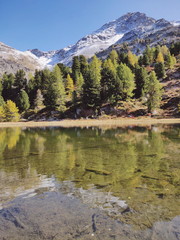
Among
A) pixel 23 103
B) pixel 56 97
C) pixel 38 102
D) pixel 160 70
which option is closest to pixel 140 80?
pixel 160 70

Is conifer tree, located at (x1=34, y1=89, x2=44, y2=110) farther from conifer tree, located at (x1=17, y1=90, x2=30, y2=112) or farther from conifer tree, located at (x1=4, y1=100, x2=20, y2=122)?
conifer tree, located at (x1=4, y1=100, x2=20, y2=122)

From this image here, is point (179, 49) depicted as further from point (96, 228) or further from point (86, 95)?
point (96, 228)

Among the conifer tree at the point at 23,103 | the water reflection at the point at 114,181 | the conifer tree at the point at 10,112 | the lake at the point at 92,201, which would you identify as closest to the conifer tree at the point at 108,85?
the conifer tree at the point at 23,103

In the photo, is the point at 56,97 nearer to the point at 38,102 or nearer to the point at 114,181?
the point at 38,102

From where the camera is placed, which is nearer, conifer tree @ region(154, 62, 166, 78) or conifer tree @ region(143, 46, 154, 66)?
conifer tree @ region(154, 62, 166, 78)

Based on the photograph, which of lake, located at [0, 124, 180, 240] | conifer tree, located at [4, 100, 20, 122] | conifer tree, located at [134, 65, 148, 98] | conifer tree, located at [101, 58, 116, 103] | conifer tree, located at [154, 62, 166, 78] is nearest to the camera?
lake, located at [0, 124, 180, 240]

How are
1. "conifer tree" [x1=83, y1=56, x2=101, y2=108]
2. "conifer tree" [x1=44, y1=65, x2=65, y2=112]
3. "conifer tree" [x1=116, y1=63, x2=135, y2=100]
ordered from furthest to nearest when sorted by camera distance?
"conifer tree" [x1=44, y1=65, x2=65, y2=112] → "conifer tree" [x1=83, y1=56, x2=101, y2=108] → "conifer tree" [x1=116, y1=63, x2=135, y2=100]

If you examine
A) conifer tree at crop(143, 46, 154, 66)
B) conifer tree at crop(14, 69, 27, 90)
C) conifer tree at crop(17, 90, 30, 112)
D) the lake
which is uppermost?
conifer tree at crop(143, 46, 154, 66)

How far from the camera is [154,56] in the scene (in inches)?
4688

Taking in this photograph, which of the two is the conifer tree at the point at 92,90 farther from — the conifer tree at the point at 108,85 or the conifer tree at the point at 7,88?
the conifer tree at the point at 7,88

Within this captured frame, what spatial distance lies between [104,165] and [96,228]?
6769 millimetres

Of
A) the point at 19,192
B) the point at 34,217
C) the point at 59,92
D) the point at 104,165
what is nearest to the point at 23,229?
the point at 34,217

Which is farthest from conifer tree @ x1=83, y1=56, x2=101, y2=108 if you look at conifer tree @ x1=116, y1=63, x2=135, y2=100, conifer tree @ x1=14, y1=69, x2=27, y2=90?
conifer tree @ x1=14, y1=69, x2=27, y2=90

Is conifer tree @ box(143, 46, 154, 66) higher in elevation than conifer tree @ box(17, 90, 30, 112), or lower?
higher
